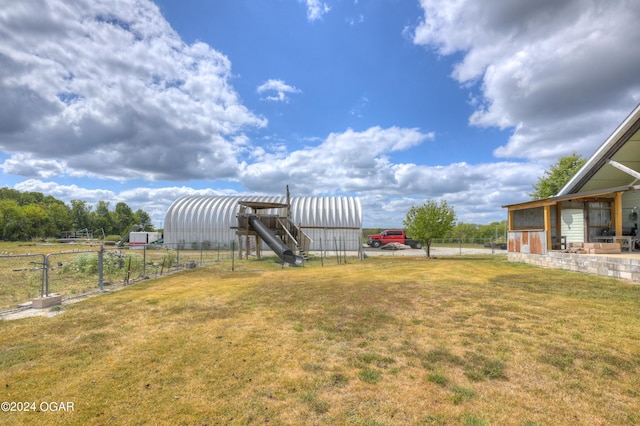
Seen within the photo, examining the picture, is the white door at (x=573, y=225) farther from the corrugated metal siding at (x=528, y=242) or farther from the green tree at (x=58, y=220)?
the green tree at (x=58, y=220)

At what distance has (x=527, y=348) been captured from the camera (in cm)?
520

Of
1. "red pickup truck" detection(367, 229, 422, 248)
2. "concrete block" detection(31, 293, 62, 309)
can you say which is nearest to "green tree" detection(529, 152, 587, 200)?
"red pickup truck" detection(367, 229, 422, 248)

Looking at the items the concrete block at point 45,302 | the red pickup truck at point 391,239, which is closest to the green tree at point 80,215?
the red pickup truck at point 391,239

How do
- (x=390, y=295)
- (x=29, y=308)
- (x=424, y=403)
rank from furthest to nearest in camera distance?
(x=390, y=295)
(x=29, y=308)
(x=424, y=403)

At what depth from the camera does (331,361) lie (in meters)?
4.74

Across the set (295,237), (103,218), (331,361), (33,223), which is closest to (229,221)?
(295,237)

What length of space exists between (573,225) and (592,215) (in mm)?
1128

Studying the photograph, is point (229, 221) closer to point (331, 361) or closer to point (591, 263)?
point (591, 263)

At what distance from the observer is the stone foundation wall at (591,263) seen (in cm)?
1138

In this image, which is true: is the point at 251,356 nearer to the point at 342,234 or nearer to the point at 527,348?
the point at 527,348

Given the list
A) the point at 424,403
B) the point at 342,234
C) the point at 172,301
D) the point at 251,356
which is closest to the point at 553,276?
the point at 424,403

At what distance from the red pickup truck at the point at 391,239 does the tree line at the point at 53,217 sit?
5475 cm

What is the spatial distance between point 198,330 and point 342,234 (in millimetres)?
29229

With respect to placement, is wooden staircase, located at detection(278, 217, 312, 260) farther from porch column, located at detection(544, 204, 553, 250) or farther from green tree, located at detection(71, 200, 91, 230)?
green tree, located at detection(71, 200, 91, 230)
